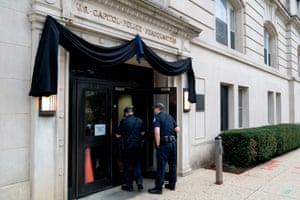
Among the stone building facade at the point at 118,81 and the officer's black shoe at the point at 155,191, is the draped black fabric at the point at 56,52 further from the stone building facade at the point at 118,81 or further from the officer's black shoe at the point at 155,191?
the officer's black shoe at the point at 155,191

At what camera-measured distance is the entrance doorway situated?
579cm

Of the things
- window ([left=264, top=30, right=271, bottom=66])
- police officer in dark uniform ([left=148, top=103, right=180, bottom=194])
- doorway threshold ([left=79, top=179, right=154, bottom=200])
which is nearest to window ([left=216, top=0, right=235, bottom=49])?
window ([left=264, top=30, right=271, bottom=66])

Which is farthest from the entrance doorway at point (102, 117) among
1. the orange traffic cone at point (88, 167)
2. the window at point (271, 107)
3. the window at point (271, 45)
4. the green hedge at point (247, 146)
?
the window at point (271, 45)

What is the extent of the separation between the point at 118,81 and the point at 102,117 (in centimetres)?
104

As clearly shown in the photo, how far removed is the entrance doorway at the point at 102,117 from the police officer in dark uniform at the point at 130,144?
0.43m

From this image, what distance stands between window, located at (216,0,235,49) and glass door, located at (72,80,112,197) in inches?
255

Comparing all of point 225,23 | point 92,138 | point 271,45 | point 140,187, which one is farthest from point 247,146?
point 271,45

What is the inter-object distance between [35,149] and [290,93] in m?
18.8

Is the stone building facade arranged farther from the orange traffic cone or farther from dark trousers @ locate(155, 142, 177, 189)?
dark trousers @ locate(155, 142, 177, 189)

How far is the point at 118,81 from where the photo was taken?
6.91 m

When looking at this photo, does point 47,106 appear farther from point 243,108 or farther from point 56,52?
point 243,108

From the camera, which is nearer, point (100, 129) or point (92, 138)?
point (92, 138)

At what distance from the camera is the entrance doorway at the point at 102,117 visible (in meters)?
5.79

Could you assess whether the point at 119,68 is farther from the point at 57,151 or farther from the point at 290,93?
the point at 290,93
